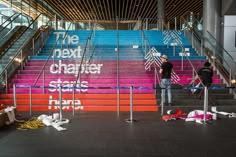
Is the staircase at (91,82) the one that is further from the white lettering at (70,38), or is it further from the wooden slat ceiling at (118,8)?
the wooden slat ceiling at (118,8)

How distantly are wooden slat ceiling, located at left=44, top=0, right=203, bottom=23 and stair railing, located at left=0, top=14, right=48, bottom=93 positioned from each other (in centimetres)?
1462

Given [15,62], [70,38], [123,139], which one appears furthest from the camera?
[70,38]

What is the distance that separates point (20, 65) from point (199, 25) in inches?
372

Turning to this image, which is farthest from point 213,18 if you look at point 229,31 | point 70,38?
point 70,38

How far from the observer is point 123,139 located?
5938 mm

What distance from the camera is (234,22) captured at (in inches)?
571

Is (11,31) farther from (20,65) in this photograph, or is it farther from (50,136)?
(50,136)

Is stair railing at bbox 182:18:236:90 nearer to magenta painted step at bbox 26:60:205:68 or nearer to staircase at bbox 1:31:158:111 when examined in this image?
magenta painted step at bbox 26:60:205:68

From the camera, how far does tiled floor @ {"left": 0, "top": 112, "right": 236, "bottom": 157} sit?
5.05 metres

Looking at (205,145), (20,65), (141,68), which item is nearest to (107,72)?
(141,68)

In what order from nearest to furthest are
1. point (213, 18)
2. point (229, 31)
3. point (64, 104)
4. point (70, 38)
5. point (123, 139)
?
point (123, 139) → point (64, 104) → point (229, 31) → point (213, 18) → point (70, 38)

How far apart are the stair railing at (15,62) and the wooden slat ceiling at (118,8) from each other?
14.6 metres

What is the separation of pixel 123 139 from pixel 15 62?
7.53 metres

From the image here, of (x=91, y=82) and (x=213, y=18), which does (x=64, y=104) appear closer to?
(x=91, y=82)
